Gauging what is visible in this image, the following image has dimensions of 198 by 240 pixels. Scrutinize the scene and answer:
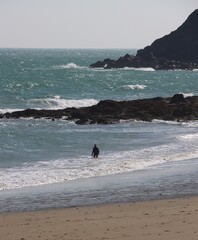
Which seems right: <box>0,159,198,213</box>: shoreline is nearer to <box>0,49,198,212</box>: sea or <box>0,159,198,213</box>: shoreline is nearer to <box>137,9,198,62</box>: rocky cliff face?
<box>0,49,198,212</box>: sea

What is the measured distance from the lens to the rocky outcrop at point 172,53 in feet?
469

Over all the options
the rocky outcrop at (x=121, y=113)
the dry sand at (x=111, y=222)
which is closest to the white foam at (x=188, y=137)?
the rocky outcrop at (x=121, y=113)

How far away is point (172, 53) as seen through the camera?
147000 mm

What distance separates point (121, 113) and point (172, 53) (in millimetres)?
101402

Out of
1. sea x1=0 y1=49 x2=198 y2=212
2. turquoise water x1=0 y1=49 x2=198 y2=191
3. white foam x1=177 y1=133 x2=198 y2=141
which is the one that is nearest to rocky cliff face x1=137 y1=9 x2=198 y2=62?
turquoise water x1=0 y1=49 x2=198 y2=191

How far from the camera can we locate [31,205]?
18984 millimetres

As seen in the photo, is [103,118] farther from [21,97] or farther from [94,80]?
[94,80]

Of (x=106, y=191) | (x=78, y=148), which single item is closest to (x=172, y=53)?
(x=78, y=148)

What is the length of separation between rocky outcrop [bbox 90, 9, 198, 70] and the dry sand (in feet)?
405

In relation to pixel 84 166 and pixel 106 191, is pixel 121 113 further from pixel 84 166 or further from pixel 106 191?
pixel 106 191

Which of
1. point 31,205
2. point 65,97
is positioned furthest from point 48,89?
point 31,205

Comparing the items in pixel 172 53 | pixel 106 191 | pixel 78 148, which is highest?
pixel 172 53

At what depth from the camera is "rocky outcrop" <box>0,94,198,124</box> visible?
46.7 metres

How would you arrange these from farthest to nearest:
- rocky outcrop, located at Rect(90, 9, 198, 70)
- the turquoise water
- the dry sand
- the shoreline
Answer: rocky outcrop, located at Rect(90, 9, 198, 70), the turquoise water, the shoreline, the dry sand
